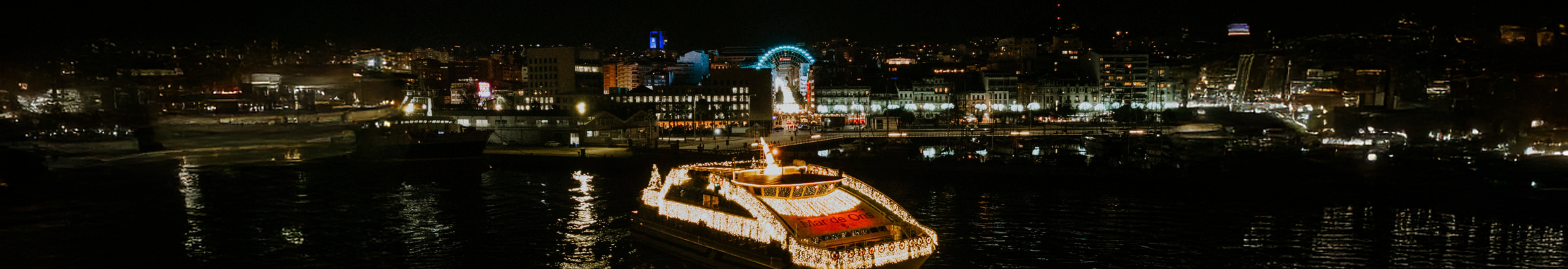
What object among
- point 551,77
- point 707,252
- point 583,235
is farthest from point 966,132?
point 707,252

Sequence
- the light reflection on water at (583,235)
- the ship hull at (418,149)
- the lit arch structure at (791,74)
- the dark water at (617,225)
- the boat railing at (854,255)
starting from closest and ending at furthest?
the boat railing at (854,255) < the light reflection on water at (583,235) < the dark water at (617,225) < the ship hull at (418,149) < the lit arch structure at (791,74)

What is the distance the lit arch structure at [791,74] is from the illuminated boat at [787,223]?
4715 centimetres

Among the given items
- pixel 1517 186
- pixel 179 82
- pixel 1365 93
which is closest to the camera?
pixel 1517 186

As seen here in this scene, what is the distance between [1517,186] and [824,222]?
20.3 metres

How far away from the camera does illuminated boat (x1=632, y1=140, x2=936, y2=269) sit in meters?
8.65

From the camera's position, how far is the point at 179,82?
1559 inches

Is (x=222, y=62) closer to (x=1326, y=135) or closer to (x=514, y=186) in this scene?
(x=514, y=186)

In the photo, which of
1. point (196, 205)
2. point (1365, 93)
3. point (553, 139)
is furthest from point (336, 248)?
point (1365, 93)

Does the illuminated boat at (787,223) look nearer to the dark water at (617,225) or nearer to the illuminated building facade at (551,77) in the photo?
the dark water at (617,225)

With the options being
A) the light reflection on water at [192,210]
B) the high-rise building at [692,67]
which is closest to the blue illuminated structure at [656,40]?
the high-rise building at [692,67]

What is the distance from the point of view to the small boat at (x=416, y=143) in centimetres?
3266

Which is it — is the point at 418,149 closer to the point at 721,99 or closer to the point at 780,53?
the point at 721,99

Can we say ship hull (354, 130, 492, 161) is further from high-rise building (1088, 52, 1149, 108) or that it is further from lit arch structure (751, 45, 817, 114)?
high-rise building (1088, 52, 1149, 108)

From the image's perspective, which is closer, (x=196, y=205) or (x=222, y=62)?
(x=196, y=205)
